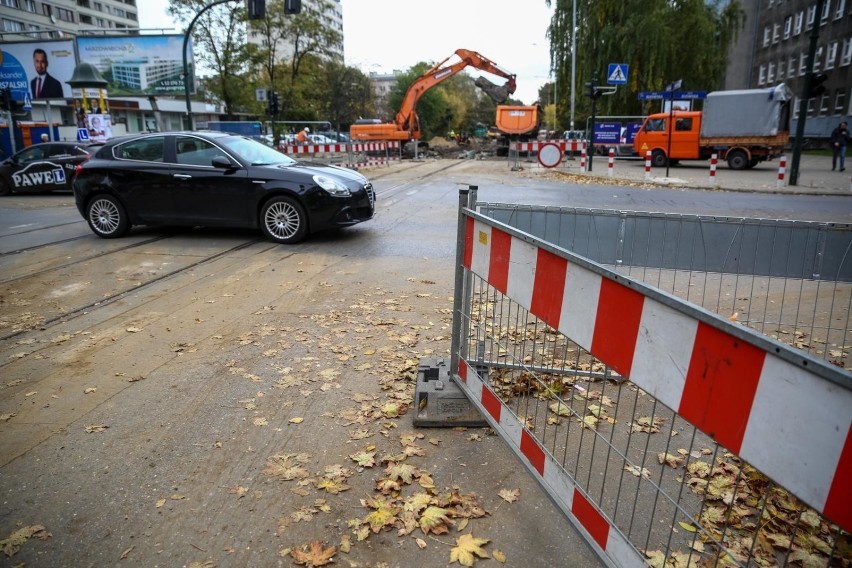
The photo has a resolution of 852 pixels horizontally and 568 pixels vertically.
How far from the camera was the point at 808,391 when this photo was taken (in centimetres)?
134

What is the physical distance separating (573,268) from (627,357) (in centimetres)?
48

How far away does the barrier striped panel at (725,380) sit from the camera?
4.28 ft

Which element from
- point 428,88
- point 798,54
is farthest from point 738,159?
point 798,54

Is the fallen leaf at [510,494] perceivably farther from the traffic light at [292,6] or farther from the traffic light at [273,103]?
the traffic light at [273,103]

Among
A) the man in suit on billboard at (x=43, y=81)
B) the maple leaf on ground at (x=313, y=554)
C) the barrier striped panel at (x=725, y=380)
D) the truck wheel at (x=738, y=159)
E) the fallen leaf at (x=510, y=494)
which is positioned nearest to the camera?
the barrier striped panel at (x=725, y=380)

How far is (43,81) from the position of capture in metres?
34.2

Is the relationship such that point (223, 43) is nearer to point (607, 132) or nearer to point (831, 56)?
point (607, 132)

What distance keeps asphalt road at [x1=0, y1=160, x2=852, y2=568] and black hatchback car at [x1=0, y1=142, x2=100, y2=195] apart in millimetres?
10379

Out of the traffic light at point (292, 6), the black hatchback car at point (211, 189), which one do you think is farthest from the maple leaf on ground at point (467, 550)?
the traffic light at point (292, 6)

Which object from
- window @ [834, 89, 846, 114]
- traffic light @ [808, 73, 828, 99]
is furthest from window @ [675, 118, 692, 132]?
window @ [834, 89, 846, 114]

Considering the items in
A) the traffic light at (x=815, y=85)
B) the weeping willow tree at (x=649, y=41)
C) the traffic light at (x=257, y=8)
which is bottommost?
the traffic light at (x=815, y=85)

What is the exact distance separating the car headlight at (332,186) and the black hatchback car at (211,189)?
16 mm

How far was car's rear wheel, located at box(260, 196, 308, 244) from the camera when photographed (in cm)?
892

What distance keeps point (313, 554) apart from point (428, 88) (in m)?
32.5
